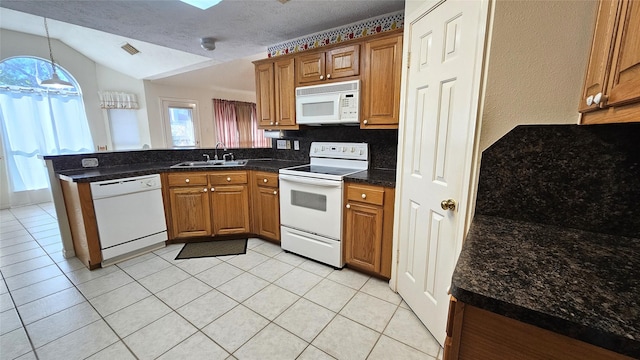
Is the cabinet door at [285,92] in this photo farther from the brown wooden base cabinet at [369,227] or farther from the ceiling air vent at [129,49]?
the ceiling air vent at [129,49]

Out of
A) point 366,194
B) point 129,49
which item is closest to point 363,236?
point 366,194

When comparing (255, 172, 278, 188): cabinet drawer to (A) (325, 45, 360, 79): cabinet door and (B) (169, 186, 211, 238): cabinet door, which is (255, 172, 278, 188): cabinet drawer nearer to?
(B) (169, 186, 211, 238): cabinet door

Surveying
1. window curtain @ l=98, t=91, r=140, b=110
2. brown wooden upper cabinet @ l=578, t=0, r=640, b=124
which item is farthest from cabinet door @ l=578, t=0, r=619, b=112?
window curtain @ l=98, t=91, r=140, b=110

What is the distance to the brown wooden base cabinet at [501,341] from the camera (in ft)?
1.74

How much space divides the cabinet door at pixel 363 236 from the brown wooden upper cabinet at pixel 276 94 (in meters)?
1.16

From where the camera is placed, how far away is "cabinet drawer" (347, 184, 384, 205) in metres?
2.07

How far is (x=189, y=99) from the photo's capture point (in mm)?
6207

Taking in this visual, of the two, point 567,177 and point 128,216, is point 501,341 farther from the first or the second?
point 128,216

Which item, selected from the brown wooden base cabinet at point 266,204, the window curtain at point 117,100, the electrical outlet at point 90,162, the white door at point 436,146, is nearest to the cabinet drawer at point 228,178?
the brown wooden base cabinet at point 266,204

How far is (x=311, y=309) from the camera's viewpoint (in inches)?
72.9

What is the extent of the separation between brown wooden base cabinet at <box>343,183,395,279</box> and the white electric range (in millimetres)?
87

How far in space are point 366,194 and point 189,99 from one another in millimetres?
5779

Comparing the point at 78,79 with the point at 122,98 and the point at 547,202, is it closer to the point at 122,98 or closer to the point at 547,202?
the point at 122,98

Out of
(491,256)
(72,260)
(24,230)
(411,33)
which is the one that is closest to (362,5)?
(411,33)
